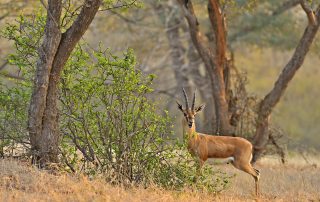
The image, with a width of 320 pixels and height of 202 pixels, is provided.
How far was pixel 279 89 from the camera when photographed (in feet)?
61.2

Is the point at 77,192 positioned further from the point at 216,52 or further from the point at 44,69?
the point at 216,52

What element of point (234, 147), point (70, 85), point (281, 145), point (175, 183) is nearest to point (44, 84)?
point (70, 85)

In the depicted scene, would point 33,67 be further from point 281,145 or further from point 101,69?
point 281,145

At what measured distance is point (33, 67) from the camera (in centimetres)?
1362

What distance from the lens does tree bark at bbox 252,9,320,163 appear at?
59.6ft

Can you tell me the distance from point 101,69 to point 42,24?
132 cm

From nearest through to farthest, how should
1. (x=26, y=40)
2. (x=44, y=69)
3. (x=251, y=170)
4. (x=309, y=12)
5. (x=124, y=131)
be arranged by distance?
(x=44, y=69)
(x=124, y=131)
(x=26, y=40)
(x=251, y=170)
(x=309, y=12)

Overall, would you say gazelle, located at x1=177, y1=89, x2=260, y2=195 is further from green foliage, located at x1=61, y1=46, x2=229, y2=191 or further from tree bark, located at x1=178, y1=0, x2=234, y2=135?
tree bark, located at x1=178, y1=0, x2=234, y2=135

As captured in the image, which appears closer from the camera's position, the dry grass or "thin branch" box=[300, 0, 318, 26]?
the dry grass

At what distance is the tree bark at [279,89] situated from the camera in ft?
59.6

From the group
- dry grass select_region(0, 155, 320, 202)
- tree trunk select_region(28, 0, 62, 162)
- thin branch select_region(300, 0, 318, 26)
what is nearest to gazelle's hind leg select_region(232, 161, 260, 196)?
dry grass select_region(0, 155, 320, 202)

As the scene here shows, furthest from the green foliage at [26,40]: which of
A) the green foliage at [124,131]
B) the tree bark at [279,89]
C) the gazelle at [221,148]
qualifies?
the tree bark at [279,89]

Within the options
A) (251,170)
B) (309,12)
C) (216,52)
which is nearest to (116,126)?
(251,170)

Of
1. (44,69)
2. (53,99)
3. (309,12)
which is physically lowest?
(53,99)
